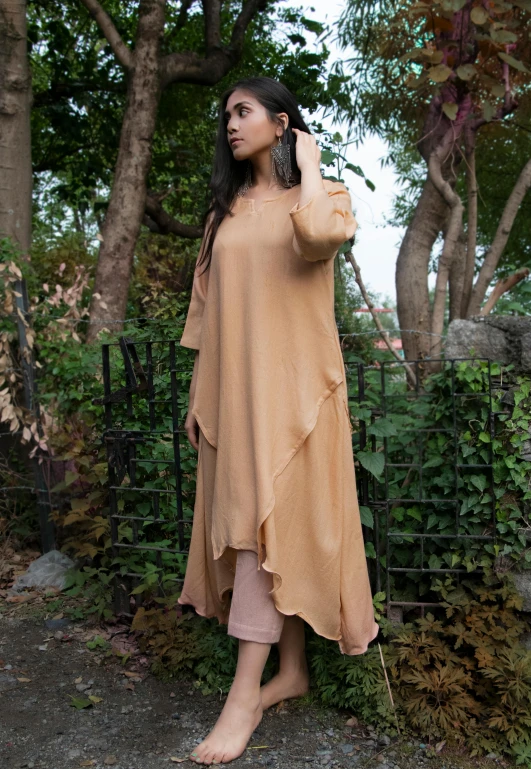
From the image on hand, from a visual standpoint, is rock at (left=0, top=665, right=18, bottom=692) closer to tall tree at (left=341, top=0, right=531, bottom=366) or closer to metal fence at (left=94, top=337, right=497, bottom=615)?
metal fence at (left=94, top=337, right=497, bottom=615)

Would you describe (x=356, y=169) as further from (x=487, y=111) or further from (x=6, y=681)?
(x=6, y=681)

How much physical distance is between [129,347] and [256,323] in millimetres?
971

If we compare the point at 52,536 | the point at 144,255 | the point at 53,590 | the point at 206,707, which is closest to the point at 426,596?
the point at 206,707

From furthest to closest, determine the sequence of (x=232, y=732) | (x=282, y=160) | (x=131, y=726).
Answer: (x=131, y=726)
(x=282, y=160)
(x=232, y=732)

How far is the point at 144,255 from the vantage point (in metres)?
7.64

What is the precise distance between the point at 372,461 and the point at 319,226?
0.93 m

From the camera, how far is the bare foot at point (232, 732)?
86.1 inches

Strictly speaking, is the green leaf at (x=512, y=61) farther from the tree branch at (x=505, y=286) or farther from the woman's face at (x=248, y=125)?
the woman's face at (x=248, y=125)

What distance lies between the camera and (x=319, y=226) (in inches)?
80.7

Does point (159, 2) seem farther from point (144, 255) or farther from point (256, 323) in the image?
point (256, 323)

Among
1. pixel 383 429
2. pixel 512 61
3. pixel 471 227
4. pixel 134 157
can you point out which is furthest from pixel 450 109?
pixel 134 157

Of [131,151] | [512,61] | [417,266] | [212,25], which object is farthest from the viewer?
[212,25]

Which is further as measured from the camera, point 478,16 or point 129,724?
point 478,16

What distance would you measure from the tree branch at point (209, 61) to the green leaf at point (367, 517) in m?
4.03
